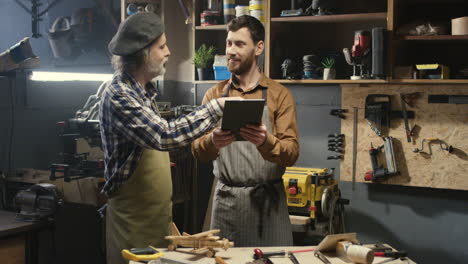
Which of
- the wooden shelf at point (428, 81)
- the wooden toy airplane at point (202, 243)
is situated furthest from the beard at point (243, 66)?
the wooden shelf at point (428, 81)

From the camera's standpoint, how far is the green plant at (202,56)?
388cm

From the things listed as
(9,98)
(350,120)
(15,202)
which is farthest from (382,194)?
(9,98)

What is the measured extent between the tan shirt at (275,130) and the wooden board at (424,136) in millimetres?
1254

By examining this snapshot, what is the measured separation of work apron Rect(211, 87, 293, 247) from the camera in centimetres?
255

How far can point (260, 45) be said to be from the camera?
8.51ft

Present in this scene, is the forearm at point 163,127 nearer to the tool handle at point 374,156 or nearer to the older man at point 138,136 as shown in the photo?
the older man at point 138,136

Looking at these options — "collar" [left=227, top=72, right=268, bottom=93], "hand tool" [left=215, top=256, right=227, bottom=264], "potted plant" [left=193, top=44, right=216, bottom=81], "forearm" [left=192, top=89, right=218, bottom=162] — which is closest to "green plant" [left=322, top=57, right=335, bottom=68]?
"potted plant" [left=193, top=44, right=216, bottom=81]

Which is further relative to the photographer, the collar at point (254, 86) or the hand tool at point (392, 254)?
the collar at point (254, 86)

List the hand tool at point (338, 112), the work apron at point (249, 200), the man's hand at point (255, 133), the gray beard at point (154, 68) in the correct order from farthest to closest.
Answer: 1. the hand tool at point (338, 112)
2. the work apron at point (249, 200)
3. the gray beard at point (154, 68)
4. the man's hand at point (255, 133)

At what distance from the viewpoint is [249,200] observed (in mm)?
2555

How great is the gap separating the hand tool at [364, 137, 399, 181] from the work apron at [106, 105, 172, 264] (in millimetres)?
1753

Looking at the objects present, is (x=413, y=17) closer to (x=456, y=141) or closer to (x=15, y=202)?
(x=456, y=141)

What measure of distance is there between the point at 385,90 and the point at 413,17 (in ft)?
1.80

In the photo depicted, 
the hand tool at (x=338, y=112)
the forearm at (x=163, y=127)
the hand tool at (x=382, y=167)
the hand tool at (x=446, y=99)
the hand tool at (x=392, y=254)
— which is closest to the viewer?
the hand tool at (x=392, y=254)
